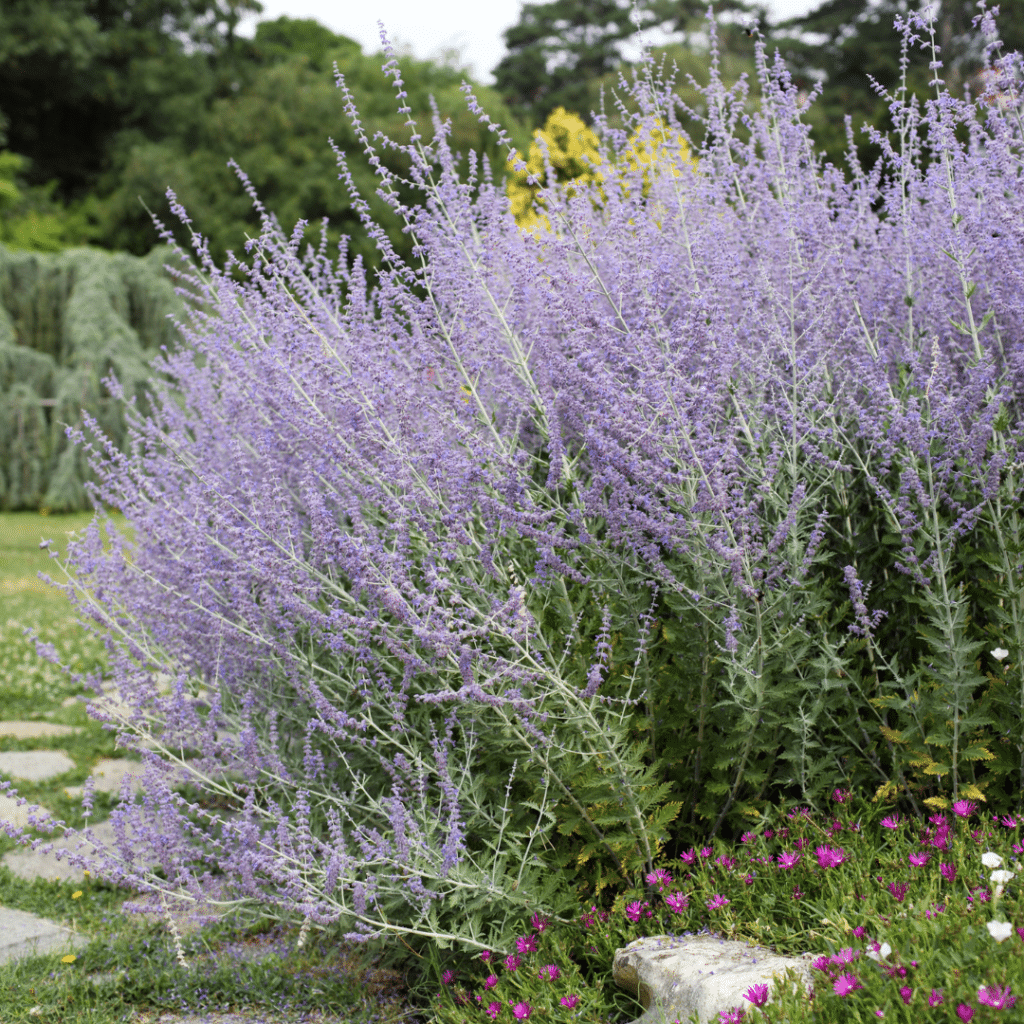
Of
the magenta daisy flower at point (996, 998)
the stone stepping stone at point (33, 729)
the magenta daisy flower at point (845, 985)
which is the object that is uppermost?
the magenta daisy flower at point (996, 998)

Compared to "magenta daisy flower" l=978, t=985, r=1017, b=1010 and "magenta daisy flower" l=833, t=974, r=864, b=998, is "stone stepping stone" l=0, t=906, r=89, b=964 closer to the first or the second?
"magenta daisy flower" l=833, t=974, r=864, b=998

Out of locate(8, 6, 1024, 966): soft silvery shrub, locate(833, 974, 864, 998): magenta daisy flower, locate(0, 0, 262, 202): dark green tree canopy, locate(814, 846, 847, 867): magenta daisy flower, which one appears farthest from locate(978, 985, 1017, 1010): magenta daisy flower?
locate(0, 0, 262, 202): dark green tree canopy

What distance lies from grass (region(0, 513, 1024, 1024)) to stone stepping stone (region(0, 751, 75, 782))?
1.39 meters

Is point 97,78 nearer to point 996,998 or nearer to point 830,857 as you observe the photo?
point 830,857

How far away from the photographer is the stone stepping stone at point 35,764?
563cm

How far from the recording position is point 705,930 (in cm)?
270

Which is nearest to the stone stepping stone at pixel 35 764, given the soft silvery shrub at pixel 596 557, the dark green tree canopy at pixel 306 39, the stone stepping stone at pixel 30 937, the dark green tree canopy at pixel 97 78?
the stone stepping stone at pixel 30 937

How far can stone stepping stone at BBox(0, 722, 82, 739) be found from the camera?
20.9ft

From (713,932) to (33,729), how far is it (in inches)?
214

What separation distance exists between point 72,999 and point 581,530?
7.93 ft

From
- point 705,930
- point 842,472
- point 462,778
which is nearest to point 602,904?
point 705,930

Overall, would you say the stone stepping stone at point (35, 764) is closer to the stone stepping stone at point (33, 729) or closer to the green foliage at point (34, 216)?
the stone stepping stone at point (33, 729)

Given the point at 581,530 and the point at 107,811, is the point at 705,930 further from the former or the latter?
the point at 107,811

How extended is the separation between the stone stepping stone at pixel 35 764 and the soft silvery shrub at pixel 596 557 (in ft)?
7.92
